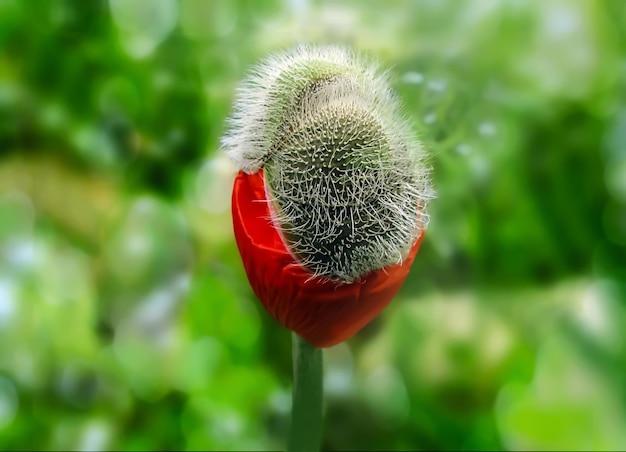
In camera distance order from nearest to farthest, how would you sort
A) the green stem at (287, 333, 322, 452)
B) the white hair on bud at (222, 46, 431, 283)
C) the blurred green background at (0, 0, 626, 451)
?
the white hair on bud at (222, 46, 431, 283) → the green stem at (287, 333, 322, 452) → the blurred green background at (0, 0, 626, 451)

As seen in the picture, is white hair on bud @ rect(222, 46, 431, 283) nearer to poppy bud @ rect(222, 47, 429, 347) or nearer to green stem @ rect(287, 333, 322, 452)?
poppy bud @ rect(222, 47, 429, 347)

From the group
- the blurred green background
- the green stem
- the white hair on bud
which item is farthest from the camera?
the blurred green background

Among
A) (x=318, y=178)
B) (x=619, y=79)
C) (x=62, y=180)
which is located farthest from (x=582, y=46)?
(x=62, y=180)

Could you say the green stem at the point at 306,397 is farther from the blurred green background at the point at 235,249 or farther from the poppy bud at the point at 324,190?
the blurred green background at the point at 235,249

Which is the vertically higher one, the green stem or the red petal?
the red petal

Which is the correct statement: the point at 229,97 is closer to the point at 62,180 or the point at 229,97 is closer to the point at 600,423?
the point at 62,180

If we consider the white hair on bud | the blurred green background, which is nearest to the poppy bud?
the white hair on bud

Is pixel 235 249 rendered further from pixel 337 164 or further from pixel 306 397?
pixel 337 164
